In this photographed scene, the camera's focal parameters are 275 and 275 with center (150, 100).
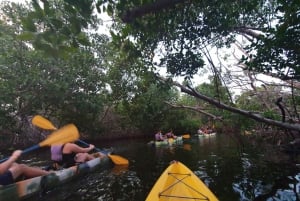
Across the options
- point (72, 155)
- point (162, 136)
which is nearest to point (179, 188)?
point (72, 155)

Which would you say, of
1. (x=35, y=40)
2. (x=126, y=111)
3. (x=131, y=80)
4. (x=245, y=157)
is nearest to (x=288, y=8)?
(x=35, y=40)

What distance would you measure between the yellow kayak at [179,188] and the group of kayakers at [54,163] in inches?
99.0

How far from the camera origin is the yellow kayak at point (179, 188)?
4.16 m

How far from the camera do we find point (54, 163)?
294 inches

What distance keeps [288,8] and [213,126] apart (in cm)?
2488

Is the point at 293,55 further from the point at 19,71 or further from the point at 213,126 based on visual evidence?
the point at 213,126

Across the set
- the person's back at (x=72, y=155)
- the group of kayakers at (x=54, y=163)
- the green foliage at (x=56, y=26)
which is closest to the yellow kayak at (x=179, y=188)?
the group of kayakers at (x=54, y=163)

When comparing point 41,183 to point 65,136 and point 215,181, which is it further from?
point 215,181

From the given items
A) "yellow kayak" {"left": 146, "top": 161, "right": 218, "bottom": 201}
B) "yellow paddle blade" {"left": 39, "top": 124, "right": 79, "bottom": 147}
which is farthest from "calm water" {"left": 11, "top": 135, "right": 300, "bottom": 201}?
"yellow paddle blade" {"left": 39, "top": 124, "right": 79, "bottom": 147}

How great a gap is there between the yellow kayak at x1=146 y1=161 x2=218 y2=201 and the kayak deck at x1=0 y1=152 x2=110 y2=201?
256 centimetres

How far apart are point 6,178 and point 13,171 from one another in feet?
0.76

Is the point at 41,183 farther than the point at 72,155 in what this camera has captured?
No

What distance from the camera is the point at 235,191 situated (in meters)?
5.74

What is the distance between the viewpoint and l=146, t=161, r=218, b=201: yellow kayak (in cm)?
416
